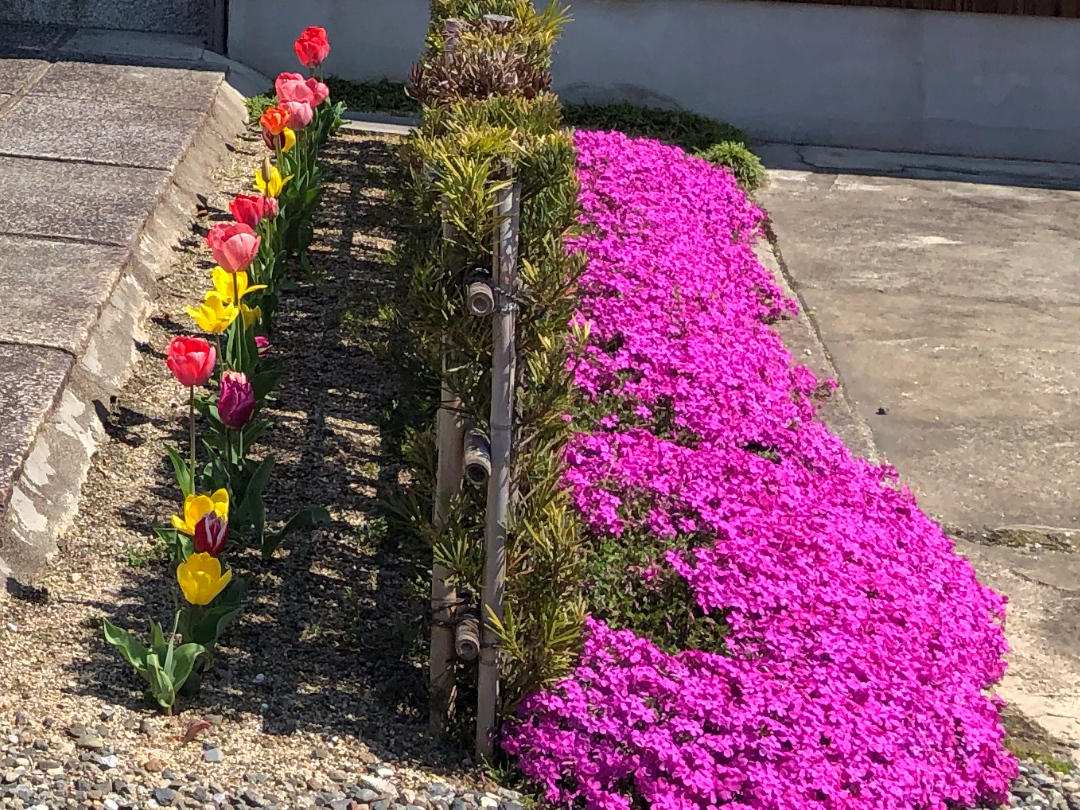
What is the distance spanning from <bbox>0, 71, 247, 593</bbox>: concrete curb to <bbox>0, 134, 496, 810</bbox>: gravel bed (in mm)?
59

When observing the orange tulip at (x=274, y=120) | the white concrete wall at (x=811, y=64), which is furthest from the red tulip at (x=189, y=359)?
the white concrete wall at (x=811, y=64)

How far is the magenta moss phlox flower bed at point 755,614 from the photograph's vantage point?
10.7ft

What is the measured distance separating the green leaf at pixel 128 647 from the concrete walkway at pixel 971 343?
2.57 m

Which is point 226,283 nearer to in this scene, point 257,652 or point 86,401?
point 86,401

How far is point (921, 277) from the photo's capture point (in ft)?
25.3

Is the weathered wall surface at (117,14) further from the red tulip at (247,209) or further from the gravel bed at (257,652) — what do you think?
the red tulip at (247,209)

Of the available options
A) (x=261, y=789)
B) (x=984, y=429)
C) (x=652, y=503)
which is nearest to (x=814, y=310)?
(x=984, y=429)

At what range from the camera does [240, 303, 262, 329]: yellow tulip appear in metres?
4.29

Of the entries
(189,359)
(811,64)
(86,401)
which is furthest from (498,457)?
(811,64)

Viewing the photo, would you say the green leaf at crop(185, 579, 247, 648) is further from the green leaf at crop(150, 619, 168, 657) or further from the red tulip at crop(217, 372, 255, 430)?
the red tulip at crop(217, 372, 255, 430)

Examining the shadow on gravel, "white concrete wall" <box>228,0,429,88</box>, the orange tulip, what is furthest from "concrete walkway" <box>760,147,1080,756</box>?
"white concrete wall" <box>228,0,429,88</box>

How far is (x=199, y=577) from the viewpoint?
3164 millimetres

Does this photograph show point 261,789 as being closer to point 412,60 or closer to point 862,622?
point 862,622

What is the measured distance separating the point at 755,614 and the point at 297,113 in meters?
2.74
